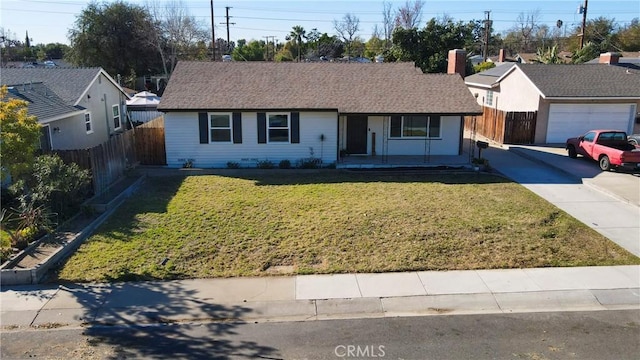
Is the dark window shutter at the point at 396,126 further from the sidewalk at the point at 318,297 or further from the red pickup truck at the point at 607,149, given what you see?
the sidewalk at the point at 318,297

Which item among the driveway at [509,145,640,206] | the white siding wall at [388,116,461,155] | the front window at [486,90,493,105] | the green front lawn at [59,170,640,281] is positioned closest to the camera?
the green front lawn at [59,170,640,281]

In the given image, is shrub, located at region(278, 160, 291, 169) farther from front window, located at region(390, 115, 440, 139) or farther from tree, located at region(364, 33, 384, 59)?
tree, located at region(364, 33, 384, 59)

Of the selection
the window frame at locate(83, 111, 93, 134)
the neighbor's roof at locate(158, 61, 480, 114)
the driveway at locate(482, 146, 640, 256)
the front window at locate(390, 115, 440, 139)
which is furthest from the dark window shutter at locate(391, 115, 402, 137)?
the window frame at locate(83, 111, 93, 134)

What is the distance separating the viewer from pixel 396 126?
21.6m

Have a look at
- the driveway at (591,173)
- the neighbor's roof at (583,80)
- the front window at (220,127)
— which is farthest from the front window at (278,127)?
the neighbor's roof at (583,80)

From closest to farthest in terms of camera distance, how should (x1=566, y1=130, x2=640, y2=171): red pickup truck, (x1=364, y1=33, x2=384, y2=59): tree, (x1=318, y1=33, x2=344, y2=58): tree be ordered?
1. (x1=566, y1=130, x2=640, y2=171): red pickup truck
2. (x1=364, y1=33, x2=384, y2=59): tree
3. (x1=318, y1=33, x2=344, y2=58): tree

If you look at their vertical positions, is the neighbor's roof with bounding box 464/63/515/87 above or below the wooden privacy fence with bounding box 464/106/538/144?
above

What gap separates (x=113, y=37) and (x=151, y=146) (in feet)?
120

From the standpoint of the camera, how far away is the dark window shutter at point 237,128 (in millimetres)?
19875

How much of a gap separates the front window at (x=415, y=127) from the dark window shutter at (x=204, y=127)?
25.2 feet

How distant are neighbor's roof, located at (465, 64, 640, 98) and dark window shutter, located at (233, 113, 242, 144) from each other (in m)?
15.5

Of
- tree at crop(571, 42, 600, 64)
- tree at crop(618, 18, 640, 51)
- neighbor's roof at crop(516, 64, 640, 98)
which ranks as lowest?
neighbor's roof at crop(516, 64, 640, 98)

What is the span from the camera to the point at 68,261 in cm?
1101

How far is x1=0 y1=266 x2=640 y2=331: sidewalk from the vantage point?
897cm
